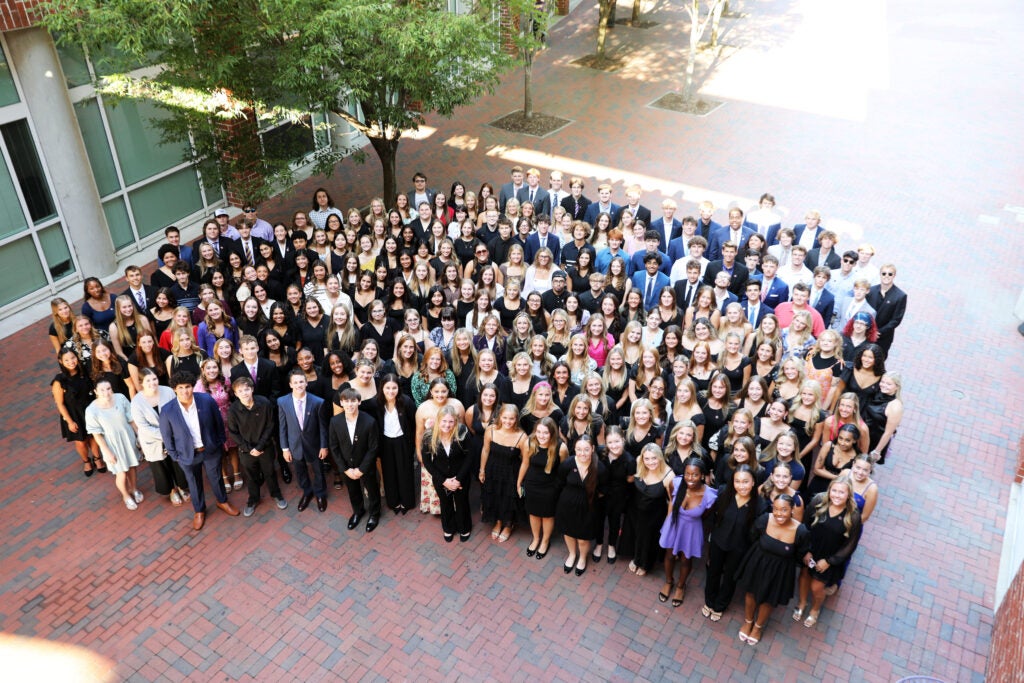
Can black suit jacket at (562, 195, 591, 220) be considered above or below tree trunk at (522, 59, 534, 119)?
above

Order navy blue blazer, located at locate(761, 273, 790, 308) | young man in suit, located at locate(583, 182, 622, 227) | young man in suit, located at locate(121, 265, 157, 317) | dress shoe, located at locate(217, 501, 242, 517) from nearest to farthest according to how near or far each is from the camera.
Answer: dress shoe, located at locate(217, 501, 242, 517) → young man in suit, located at locate(121, 265, 157, 317) → navy blue blazer, located at locate(761, 273, 790, 308) → young man in suit, located at locate(583, 182, 622, 227)

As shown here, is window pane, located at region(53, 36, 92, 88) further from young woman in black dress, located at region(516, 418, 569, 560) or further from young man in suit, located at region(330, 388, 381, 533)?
young woman in black dress, located at region(516, 418, 569, 560)

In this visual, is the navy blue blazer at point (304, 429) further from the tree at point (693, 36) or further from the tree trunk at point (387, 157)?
the tree at point (693, 36)

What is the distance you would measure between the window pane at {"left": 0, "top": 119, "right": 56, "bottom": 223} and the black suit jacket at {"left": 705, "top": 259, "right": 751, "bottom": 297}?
1039 centimetres

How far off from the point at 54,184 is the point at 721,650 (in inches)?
469

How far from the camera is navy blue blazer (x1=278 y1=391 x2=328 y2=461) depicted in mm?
8273

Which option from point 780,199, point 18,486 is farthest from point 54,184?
point 780,199

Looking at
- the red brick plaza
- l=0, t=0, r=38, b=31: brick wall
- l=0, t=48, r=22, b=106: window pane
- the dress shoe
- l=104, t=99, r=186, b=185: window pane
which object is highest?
l=0, t=0, r=38, b=31: brick wall

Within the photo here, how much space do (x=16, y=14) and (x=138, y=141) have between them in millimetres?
3361

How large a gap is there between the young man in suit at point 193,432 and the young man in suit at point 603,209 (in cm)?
638

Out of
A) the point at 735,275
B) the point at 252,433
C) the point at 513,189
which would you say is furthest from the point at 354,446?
the point at 513,189

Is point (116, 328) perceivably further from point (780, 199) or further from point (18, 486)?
point (780, 199)

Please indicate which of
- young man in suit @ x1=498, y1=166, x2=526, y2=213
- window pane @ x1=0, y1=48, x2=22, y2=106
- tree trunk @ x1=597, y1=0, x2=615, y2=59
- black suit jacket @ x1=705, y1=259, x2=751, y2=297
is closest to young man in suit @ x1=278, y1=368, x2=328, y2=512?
black suit jacket @ x1=705, y1=259, x2=751, y2=297

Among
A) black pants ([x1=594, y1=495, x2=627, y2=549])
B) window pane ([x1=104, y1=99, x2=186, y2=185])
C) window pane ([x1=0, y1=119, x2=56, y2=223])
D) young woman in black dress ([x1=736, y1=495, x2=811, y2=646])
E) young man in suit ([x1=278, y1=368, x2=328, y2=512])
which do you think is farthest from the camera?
window pane ([x1=104, y1=99, x2=186, y2=185])
